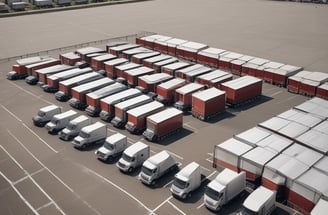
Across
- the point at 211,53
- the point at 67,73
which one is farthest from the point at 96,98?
the point at 211,53

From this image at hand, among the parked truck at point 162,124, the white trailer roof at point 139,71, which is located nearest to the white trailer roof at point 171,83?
the white trailer roof at point 139,71

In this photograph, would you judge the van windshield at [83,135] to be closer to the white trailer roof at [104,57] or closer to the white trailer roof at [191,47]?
the white trailer roof at [104,57]

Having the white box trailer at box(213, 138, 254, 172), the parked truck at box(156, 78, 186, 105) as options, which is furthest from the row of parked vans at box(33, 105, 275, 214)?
the parked truck at box(156, 78, 186, 105)

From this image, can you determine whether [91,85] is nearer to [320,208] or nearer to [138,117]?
[138,117]

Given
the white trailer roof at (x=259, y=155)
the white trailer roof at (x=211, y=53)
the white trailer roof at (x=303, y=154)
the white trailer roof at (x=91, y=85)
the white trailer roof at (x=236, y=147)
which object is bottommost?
the white trailer roof at (x=303, y=154)

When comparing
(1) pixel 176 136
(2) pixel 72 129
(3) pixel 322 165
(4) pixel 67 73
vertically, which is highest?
(4) pixel 67 73

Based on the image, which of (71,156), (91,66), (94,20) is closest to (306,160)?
(71,156)
